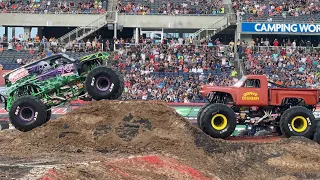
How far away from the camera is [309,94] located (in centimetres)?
2027

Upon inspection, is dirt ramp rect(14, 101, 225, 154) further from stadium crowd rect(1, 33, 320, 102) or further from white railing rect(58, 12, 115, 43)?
white railing rect(58, 12, 115, 43)

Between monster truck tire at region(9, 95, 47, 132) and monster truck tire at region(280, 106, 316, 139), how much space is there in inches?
319

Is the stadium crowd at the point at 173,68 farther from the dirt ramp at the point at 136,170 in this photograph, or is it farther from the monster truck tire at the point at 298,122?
the dirt ramp at the point at 136,170

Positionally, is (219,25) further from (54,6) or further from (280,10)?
(54,6)

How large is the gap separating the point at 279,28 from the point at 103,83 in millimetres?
24530

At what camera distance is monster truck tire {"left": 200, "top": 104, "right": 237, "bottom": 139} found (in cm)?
1922

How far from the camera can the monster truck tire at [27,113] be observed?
19000mm

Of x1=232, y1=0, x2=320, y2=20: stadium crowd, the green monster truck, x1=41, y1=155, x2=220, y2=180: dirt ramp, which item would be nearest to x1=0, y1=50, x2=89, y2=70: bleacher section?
x1=232, y1=0, x2=320, y2=20: stadium crowd

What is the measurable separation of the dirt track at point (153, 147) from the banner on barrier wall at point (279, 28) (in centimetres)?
2363

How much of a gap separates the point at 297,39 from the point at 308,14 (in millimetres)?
2002

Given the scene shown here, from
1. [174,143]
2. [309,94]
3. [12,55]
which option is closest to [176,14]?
[12,55]

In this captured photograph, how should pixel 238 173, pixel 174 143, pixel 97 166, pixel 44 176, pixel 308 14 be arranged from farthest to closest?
pixel 308 14, pixel 174 143, pixel 238 173, pixel 97 166, pixel 44 176

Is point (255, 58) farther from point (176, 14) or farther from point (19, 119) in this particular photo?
point (19, 119)

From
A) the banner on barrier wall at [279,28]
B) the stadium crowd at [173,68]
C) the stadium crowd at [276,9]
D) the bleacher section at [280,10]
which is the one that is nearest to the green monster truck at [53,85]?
the stadium crowd at [173,68]
